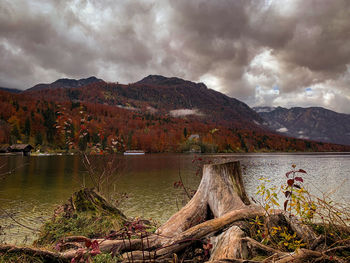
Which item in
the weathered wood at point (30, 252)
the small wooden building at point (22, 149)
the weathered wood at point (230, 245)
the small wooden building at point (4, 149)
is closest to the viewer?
the weathered wood at point (230, 245)

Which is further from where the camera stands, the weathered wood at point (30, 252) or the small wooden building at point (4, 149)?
the small wooden building at point (4, 149)

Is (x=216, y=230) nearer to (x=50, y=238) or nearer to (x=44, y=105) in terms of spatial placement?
(x=50, y=238)

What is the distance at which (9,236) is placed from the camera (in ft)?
25.0

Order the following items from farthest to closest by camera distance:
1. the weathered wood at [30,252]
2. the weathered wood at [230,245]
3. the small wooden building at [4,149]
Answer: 1. the small wooden building at [4,149]
2. the weathered wood at [30,252]
3. the weathered wood at [230,245]

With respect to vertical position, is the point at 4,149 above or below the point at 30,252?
above

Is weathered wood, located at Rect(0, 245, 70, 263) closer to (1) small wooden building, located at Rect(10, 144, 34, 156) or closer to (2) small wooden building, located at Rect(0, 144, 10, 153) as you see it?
(1) small wooden building, located at Rect(10, 144, 34, 156)

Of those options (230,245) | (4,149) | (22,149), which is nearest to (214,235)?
(230,245)

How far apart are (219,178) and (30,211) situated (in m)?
12.0

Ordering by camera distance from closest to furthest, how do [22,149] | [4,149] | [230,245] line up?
[230,245]
[22,149]
[4,149]

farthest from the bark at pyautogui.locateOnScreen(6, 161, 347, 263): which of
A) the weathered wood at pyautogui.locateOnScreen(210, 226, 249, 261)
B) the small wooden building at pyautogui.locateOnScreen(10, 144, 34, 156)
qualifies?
the small wooden building at pyautogui.locateOnScreen(10, 144, 34, 156)

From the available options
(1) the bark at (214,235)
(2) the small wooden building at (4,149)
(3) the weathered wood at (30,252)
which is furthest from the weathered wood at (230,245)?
(2) the small wooden building at (4,149)

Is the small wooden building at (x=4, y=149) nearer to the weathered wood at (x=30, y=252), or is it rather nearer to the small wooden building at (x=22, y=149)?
the small wooden building at (x=22, y=149)

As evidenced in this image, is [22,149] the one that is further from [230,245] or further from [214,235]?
[230,245]

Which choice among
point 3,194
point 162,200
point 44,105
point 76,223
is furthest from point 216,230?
point 44,105
